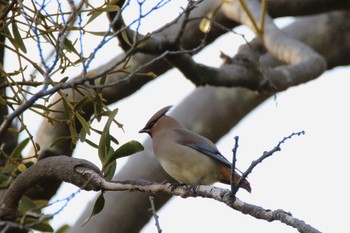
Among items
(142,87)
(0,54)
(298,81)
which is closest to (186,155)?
(142,87)

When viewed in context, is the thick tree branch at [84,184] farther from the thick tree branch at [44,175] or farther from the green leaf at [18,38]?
the green leaf at [18,38]

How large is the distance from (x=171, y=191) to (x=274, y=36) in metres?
2.06

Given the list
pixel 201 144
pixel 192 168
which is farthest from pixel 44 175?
pixel 201 144

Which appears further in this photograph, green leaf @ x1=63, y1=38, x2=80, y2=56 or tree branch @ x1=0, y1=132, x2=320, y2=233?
green leaf @ x1=63, y1=38, x2=80, y2=56

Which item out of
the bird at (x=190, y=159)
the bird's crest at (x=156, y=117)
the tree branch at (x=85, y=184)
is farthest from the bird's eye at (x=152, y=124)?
the tree branch at (x=85, y=184)

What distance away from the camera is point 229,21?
A: 4.41 meters

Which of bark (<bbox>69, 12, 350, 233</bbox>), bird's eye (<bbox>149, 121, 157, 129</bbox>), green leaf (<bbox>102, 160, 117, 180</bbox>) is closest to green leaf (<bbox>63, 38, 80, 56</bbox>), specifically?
green leaf (<bbox>102, 160, 117, 180</bbox>)

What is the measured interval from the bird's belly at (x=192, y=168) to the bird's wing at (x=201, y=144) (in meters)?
0.03

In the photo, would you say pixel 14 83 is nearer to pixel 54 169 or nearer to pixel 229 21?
pixel 54 169

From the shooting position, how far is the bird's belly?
3.54 metres

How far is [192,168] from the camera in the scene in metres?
3.55

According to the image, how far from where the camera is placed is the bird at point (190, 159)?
3533 mm

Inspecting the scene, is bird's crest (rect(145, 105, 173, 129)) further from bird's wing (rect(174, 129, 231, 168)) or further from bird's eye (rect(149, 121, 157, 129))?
bird's wing (rect(174, 129, 231, 168))

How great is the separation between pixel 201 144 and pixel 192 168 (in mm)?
163
